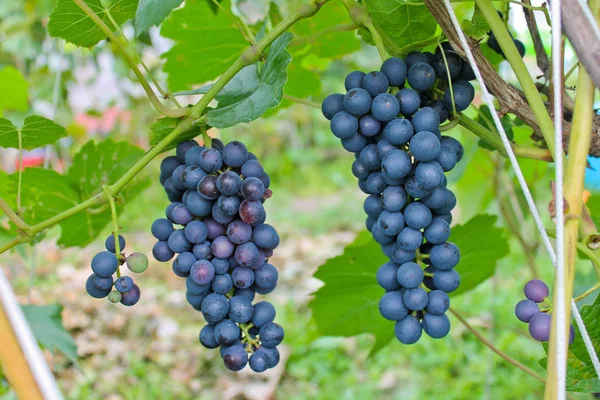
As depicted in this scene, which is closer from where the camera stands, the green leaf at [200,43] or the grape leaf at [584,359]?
the grape leaf at [584,359]

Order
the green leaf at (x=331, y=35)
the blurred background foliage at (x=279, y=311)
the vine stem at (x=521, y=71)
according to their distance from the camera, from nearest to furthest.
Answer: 1. the vine stem at (x=521, y=71)
2. the green leaf at (x=331, y=35)
3. the blurred background foliage at (x=279, y=311)

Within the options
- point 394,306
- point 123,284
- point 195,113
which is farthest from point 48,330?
point 394,306

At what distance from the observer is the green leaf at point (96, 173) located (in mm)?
1056

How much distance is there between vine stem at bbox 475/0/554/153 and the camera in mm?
578

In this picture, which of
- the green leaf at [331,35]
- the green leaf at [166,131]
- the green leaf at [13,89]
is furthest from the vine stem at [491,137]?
the green leaf at [13,89]

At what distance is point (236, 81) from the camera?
2.66 ft

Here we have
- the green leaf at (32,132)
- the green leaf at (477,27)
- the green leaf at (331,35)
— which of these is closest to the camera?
the green leaf at (477,27)

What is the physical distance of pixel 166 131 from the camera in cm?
72

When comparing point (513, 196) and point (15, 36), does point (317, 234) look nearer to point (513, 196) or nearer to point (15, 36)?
point (15, 36)

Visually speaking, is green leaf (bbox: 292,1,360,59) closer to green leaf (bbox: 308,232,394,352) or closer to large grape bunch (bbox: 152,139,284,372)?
green leaf (bbox: 308,232,394,352)

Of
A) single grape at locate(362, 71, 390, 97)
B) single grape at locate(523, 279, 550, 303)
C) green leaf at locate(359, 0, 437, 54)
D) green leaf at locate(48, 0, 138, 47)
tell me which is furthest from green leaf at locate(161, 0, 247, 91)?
single grape at locate(523, 279, 550, 303)

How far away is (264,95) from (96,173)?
52 cm

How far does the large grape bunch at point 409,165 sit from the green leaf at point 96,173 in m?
0.51

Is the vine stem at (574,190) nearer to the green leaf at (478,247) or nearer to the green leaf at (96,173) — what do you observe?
the green leaf at (478,247)
